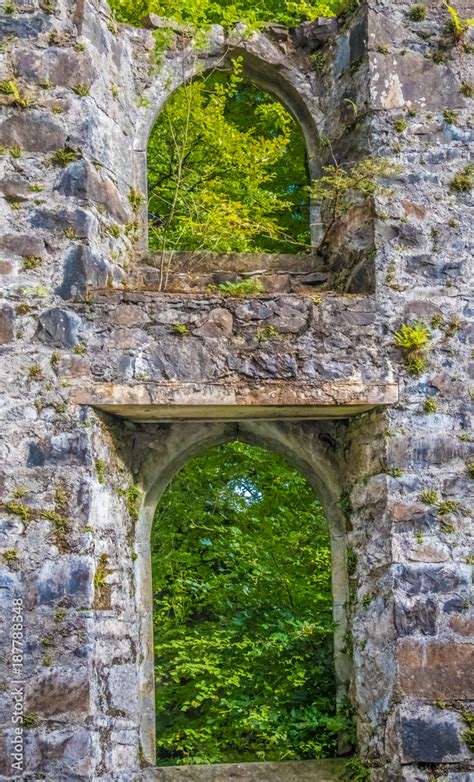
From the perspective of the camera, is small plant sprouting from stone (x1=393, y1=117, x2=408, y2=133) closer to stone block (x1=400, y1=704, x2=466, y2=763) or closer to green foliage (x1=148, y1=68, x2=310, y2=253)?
green foliage (x1=148, y1=68, x2=310, y2=253)

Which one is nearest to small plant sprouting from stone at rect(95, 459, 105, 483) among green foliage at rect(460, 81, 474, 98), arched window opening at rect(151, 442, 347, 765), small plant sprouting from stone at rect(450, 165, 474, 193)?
arched window opening at rect(151, 442, 347, 765)

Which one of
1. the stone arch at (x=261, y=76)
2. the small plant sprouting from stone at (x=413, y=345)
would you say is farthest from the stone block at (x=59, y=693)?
the stone arch at (x=261, y=76)

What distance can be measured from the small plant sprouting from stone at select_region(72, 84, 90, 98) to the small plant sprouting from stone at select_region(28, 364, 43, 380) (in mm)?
1605

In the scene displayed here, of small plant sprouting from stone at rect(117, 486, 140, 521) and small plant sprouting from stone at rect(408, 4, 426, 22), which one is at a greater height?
small plant sprouting from stone at rect(408, 4, 426, 22)

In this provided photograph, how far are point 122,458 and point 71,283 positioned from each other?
3.61 feet

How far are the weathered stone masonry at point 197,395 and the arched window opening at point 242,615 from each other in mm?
522

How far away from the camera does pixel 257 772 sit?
18.3ft

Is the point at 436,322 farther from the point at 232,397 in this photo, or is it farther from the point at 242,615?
the point at 242,615

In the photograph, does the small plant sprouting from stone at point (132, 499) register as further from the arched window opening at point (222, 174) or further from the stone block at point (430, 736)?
the stone block at point (430, 736)

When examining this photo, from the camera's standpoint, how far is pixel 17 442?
502 centimetres

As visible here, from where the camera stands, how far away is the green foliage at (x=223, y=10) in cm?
679

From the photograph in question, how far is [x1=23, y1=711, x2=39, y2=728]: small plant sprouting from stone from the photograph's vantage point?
15.5 feet

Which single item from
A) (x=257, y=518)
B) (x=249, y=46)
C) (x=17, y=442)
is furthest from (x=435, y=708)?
(x=249, y=46)

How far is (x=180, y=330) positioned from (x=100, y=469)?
34.7 inches
